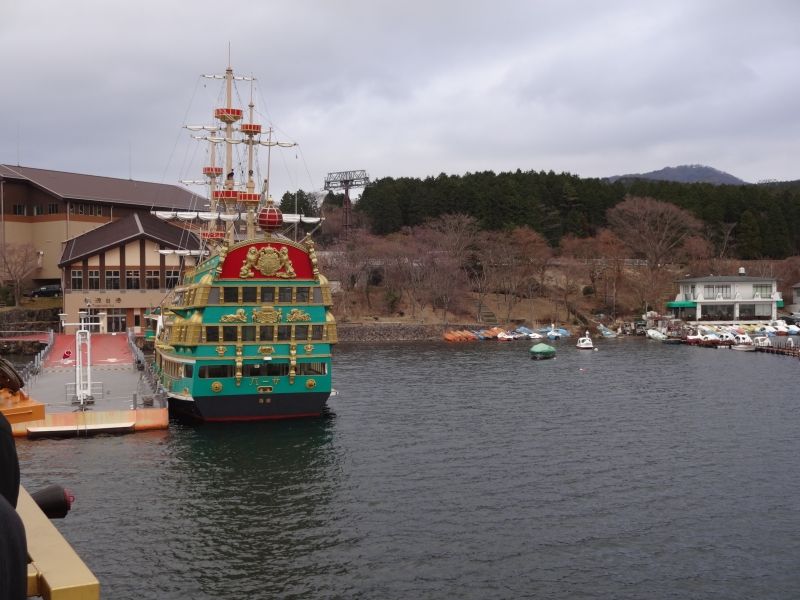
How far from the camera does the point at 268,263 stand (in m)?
42.0

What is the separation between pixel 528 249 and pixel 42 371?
76660mm

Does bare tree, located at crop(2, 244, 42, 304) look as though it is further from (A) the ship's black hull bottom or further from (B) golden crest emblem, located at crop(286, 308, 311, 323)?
(B) golden crest emblem, located at crop(286, 308, 311, 323)

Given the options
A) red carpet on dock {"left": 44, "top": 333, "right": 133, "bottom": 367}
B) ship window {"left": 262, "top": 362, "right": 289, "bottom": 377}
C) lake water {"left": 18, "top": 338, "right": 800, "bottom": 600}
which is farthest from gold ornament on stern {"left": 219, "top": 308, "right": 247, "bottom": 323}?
red carpet on dock {"left": 44, "top": 333, "right": 133, "bottom": 367}

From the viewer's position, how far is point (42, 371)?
55.9 m

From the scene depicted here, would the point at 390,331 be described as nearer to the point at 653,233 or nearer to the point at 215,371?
the point at 653,233

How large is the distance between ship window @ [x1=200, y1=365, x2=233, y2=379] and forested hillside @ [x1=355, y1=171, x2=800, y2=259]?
86976mm

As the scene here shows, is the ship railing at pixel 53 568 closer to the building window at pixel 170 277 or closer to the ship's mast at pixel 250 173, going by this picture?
the ship's mast at pixel 250 173

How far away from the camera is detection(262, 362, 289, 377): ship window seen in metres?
42.1

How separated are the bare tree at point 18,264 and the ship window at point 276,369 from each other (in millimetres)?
66458

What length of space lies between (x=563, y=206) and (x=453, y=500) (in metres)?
115

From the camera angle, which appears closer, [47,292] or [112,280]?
[112,280]

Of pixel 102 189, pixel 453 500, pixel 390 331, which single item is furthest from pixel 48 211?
pixel 453 500

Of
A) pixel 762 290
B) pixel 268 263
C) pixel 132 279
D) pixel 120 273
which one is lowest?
pixel 762 290

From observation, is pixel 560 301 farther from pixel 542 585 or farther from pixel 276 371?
pixel 542 585
